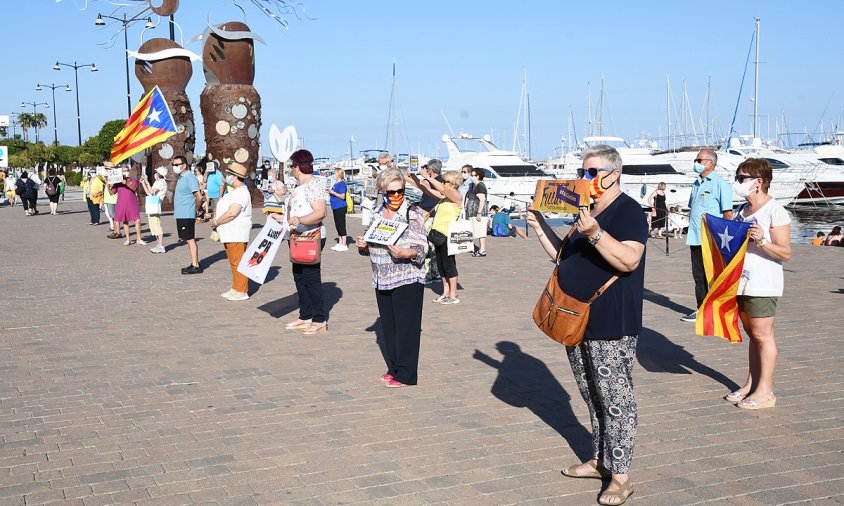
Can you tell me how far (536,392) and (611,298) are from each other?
2309mm

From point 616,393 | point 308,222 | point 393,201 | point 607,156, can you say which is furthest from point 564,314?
point 308,222

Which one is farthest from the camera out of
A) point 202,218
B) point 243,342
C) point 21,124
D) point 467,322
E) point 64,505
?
point 21,124

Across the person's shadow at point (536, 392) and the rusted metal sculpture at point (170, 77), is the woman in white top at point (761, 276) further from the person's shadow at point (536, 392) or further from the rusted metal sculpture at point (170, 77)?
the rusted metal sculpture at point (170, 77)

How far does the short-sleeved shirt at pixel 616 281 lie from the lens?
13.7ft

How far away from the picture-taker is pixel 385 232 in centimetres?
670

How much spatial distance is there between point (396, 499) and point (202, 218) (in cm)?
2171

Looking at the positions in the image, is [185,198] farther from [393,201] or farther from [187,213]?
[393,201]

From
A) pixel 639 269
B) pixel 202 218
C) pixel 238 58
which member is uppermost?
pixel 238 58

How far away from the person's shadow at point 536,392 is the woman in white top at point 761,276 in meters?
1.29

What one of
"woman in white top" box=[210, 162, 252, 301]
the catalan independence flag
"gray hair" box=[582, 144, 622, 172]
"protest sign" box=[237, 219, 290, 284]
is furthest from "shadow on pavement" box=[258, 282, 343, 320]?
the catalan independence flag

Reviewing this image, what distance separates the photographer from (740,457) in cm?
495

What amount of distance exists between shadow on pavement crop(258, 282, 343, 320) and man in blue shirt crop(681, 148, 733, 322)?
4.00 meters

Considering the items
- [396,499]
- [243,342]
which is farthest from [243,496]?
[243,342]

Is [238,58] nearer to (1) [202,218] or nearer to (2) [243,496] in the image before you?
(1) [202,218]
